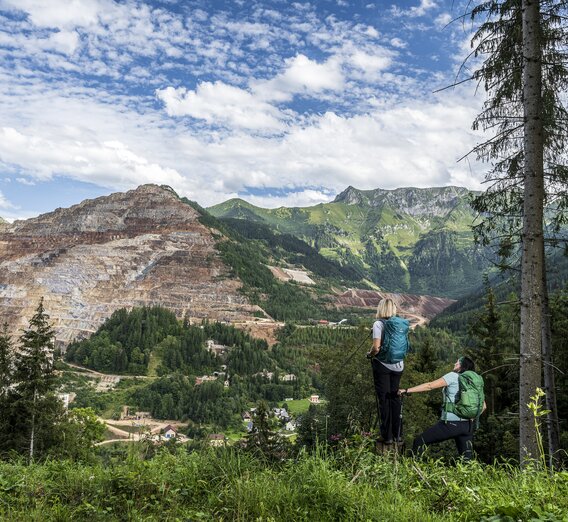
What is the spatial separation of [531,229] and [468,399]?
11.7 feet

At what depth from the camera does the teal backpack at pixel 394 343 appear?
541cm

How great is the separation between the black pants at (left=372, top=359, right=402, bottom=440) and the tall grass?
0.61m

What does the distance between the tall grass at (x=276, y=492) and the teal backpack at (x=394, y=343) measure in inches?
49.0

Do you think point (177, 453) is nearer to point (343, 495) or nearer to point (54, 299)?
point (343, 495)

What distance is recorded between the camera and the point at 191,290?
7146 inches

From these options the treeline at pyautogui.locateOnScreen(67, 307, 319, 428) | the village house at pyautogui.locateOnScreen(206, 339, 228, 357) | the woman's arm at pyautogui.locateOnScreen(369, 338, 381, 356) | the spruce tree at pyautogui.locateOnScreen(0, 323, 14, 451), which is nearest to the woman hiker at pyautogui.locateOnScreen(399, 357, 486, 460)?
the woman's arm at pyautogui.locateOnScreen(369, 338, 381, 356)

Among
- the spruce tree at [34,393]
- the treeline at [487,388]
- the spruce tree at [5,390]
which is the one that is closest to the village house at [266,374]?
the treeline at [487,388]

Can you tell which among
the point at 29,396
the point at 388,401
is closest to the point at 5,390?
the point at 29,396

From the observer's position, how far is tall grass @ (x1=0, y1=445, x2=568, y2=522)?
327 cm

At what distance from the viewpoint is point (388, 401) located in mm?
5371

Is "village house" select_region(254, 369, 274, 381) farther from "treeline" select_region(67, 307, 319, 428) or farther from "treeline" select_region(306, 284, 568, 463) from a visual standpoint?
"treeline" select_region(306, 284, 568, 463)

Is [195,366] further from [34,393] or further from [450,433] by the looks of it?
[450,433]

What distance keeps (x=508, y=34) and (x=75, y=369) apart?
131449mm

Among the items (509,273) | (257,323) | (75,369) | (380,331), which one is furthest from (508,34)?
(257,323)
